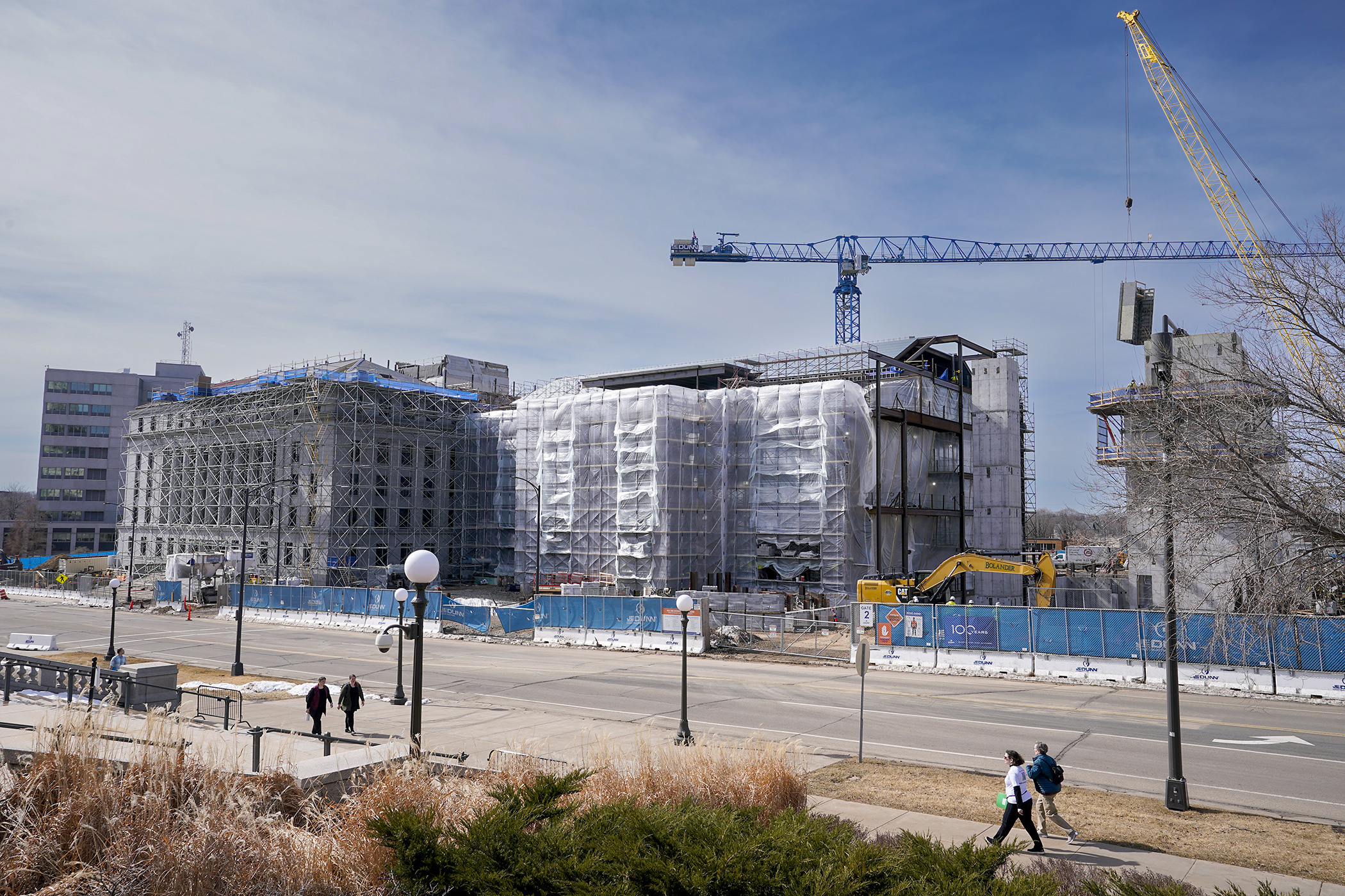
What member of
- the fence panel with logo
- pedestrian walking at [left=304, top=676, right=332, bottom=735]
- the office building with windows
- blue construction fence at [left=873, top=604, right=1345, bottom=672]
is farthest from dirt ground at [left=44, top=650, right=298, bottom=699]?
the office building with windows

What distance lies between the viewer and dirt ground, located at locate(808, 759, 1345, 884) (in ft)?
37.1

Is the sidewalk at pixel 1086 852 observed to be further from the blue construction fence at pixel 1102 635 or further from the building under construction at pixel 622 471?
the building under construction at pixel 622 471

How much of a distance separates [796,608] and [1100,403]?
18934 mm

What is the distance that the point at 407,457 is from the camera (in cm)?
6894

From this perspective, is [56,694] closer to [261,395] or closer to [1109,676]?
[1109,676]

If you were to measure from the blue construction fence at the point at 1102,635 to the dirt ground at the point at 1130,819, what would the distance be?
9189 mm

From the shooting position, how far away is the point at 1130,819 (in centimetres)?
1322

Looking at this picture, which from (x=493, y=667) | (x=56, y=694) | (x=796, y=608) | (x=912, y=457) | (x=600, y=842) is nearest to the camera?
(x=600, y=842)

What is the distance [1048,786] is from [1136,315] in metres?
7.24

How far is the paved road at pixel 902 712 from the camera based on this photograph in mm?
16781

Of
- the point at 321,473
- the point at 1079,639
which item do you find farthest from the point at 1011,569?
the point at 321,473

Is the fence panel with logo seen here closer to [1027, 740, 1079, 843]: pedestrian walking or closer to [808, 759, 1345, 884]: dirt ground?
[808, 759, 1345, 884]: dirt ground

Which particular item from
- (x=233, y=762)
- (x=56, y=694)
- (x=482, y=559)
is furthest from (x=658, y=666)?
(x=482, y=559)

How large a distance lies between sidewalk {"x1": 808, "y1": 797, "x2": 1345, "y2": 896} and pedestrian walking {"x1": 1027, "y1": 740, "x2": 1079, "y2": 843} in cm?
20
